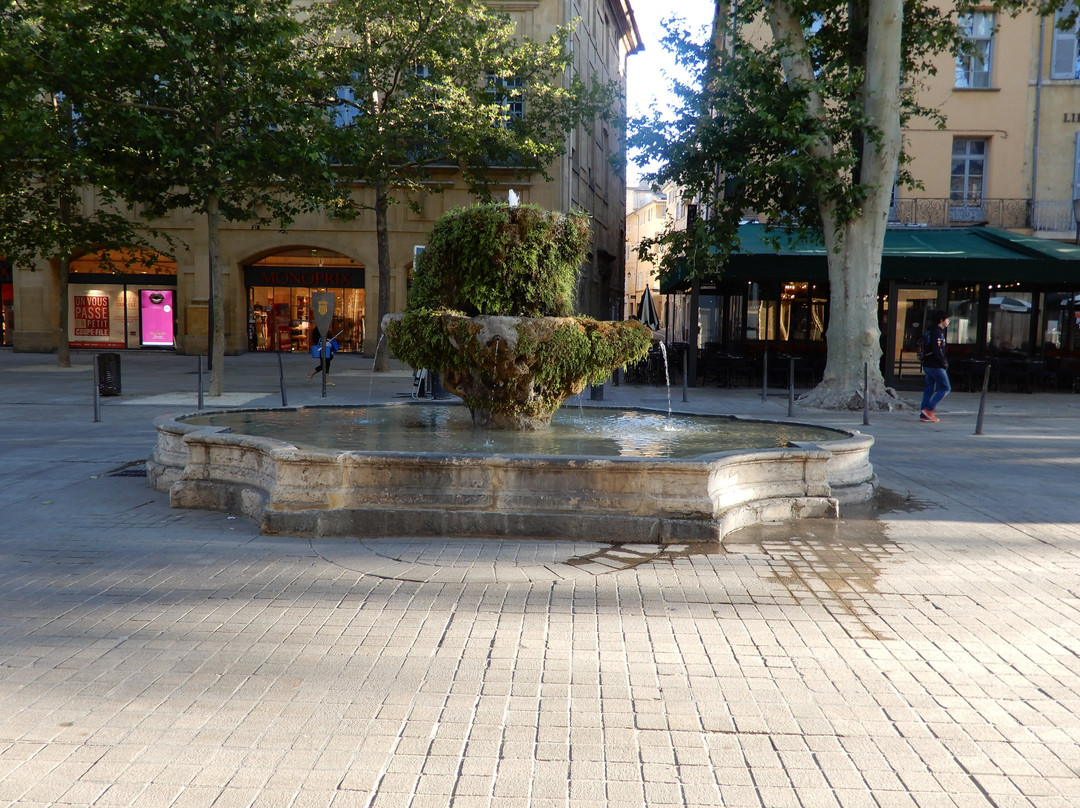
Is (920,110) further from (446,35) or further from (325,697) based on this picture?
(325,697)

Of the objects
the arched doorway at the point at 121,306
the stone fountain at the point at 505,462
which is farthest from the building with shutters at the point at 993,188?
the arched doorway at the point at 121,306

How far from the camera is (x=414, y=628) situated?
4559mm

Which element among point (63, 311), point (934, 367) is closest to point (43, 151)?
point (63, 311)

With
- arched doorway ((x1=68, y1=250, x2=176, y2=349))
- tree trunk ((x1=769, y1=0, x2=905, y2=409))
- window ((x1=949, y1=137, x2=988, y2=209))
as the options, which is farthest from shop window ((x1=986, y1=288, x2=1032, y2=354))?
arched doorway ((x1=68, y1=250, x2=176, y2=349))

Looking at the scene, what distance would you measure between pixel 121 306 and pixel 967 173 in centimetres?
2914

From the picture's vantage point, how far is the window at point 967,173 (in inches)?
989

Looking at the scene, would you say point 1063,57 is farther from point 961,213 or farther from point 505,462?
point 505,462

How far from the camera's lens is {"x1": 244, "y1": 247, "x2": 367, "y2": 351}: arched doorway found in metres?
33.2

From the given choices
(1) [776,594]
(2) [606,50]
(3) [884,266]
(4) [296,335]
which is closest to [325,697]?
(1) [776,594]

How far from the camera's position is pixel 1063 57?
24844 millimetres

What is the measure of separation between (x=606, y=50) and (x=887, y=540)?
4038 cm

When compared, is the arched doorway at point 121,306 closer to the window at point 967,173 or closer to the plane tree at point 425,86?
the plane tree at point 425,86

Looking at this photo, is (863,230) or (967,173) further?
(967,173)

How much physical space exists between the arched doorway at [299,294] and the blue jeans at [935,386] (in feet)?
73.4
